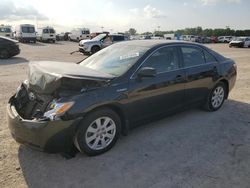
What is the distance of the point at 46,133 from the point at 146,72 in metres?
1.72

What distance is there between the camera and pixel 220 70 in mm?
6172

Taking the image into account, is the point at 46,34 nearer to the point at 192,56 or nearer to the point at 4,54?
the point at 4,54

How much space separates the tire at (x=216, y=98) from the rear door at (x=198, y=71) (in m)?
0.20

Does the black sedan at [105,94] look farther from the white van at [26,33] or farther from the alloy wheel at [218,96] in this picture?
the white van at [26,33]

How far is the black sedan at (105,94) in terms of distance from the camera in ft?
12.3

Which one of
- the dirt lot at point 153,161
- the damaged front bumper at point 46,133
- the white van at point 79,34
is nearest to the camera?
the dirt lot at point 153,161

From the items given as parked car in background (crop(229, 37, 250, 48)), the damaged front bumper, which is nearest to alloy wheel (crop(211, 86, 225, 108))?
the damaged front bumper

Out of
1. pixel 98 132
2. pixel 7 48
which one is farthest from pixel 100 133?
pixel 7 48

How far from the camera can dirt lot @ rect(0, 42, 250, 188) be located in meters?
3.54

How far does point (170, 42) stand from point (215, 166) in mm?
2408

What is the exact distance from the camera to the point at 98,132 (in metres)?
4.11

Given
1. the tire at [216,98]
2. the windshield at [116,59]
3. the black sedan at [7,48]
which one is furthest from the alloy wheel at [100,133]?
the black sedan at [7,48]

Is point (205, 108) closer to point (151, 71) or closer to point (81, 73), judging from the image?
point (151, 71)

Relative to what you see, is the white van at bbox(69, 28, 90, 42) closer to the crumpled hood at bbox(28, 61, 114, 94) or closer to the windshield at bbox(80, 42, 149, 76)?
the windshield at bbox(80, 42, 149, 76)
